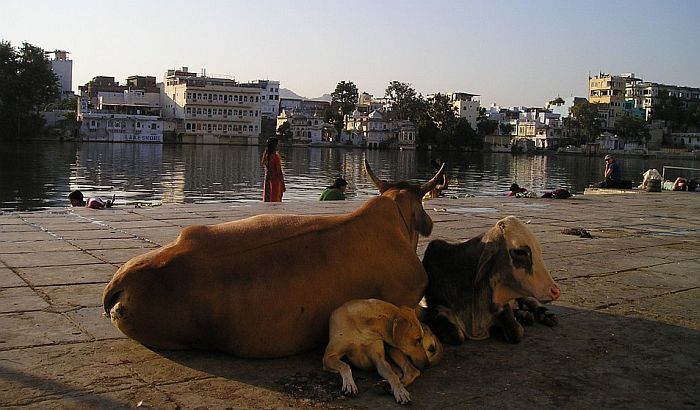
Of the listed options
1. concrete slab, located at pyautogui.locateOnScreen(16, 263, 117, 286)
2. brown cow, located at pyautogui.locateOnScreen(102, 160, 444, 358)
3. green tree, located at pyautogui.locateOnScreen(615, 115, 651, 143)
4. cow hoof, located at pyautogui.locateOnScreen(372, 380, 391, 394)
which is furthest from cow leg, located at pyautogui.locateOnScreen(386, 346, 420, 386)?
green tree, located at pyautogui.locateOnScreen(615, 115, 651, 143)

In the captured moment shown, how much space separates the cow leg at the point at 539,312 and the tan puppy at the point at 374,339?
133cm

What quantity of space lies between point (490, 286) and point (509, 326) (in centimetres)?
28

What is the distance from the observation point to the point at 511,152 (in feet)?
413

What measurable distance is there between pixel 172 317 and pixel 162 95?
373 ft

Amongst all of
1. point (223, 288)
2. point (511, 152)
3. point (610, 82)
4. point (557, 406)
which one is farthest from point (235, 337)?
point (610, 82)

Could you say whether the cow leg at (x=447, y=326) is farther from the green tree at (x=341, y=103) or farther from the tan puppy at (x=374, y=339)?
the green tree at (x=341, y=103)

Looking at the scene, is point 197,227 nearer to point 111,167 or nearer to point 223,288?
point 223,288

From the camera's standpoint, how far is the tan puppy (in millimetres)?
3801

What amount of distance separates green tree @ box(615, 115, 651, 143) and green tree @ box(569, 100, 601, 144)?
375cm

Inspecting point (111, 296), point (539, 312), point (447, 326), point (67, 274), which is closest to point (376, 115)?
point (67, 274)

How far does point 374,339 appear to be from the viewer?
383 centimetres

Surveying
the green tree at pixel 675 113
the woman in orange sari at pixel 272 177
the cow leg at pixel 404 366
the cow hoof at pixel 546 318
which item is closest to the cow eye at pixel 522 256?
the cow hoof at pixel 546 318

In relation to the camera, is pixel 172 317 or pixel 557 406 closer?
pixel 557 406

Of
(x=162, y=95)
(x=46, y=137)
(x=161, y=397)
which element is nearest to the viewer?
(x=161, y=397)
